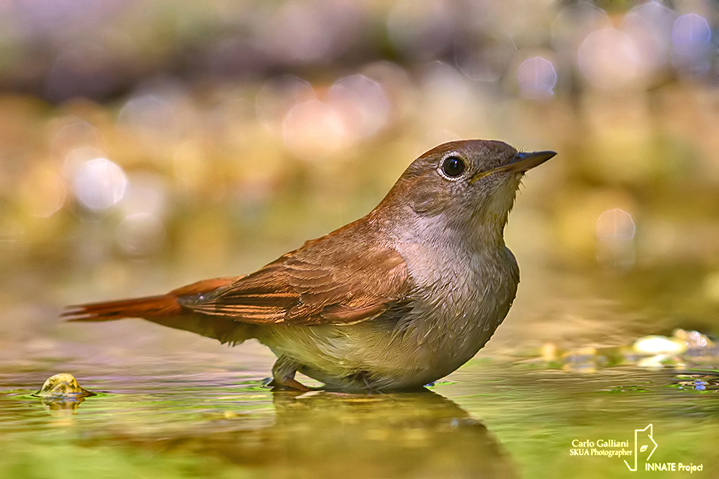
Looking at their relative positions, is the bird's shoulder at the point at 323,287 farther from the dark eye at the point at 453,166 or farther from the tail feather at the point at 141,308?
the dark eye at the point at 453,166

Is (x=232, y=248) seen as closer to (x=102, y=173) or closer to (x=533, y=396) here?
(x=102, y=173)

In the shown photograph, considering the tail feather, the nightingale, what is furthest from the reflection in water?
the tail feather

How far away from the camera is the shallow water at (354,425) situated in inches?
101

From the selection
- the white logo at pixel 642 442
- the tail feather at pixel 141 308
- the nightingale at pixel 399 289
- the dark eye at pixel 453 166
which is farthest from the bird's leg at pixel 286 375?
the white logo at pixel 642 442

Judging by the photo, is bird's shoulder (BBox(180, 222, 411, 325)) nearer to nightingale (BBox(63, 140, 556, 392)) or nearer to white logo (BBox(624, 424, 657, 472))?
nightingale (BBox(63, 140, 556, 392))

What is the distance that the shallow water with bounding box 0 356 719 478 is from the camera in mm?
2570

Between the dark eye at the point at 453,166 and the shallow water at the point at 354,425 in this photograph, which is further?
the dark eye at the point at 453,166

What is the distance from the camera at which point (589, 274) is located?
6883mm

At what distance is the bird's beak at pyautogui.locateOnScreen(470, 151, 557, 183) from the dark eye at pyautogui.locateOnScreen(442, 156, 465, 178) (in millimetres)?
65

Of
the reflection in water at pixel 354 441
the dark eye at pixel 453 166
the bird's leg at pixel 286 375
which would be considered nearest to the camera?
the reflection in water at pixel 354 441

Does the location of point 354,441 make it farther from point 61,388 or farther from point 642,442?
point 61,388

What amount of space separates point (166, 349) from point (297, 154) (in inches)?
213

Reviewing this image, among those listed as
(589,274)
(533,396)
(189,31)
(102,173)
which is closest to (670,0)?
(589,274)

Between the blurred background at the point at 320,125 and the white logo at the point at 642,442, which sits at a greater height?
the blurred background at the point at 320,125
